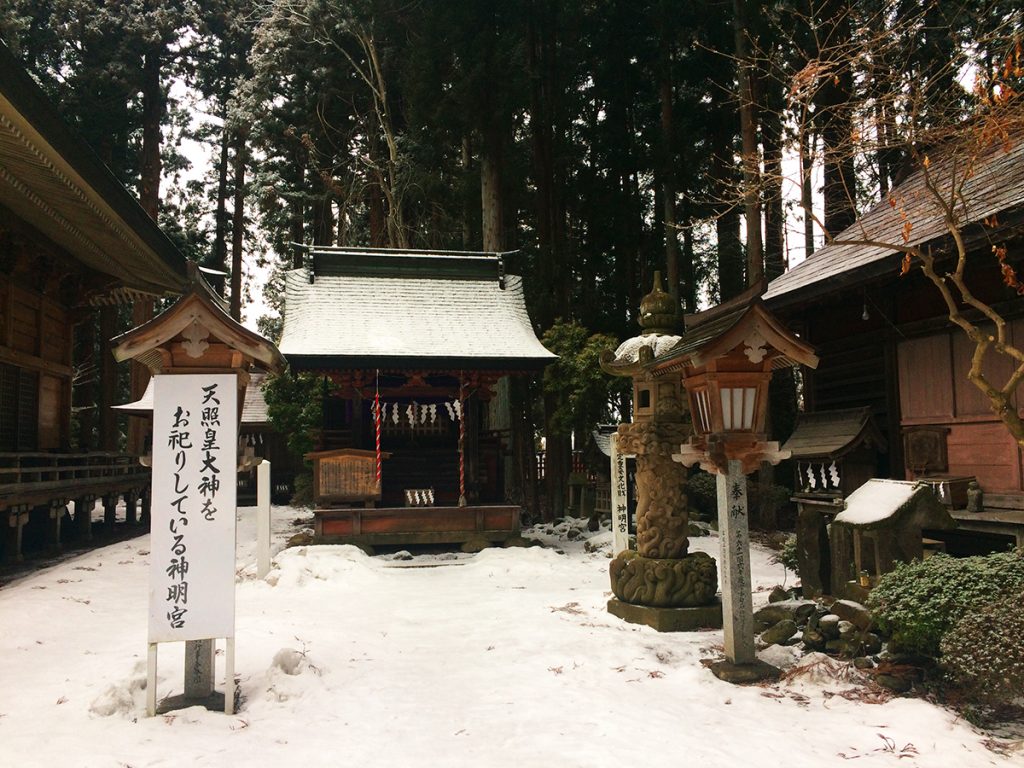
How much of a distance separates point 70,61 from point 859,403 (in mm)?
27300

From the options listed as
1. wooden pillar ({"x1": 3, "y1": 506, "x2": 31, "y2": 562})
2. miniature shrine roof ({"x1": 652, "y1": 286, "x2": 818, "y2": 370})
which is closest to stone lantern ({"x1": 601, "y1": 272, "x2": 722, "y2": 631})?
miniature shrine roof ({"x1": 652, "y1": 286, "x2": 818, "y2": 370})

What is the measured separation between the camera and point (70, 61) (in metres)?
24.7

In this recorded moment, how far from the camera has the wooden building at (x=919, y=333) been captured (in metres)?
8.70

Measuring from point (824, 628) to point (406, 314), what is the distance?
11.0m

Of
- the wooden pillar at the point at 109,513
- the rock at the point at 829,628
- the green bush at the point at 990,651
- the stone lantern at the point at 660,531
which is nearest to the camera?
the green bush at the point at 990,651

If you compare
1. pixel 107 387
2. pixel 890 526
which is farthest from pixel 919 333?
pixel 107 387

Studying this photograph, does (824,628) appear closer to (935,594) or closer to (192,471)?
(935,594)

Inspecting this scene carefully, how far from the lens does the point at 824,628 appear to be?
21.7 ft

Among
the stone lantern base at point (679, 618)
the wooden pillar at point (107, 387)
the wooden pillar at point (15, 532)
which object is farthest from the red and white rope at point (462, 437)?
the wooden pillar at point (107, 387)

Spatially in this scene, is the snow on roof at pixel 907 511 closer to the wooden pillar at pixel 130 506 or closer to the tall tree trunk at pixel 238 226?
the wooden pillar at pixel 130 506

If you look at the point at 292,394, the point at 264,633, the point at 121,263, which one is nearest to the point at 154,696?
the point at 264,633

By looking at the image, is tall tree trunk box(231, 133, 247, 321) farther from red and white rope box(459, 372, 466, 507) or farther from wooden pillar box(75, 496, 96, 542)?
red and white rope box(459, 372, 466, 507)

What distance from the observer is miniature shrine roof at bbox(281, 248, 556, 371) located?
546 inches

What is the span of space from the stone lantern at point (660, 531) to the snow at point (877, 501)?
1.63 metres
